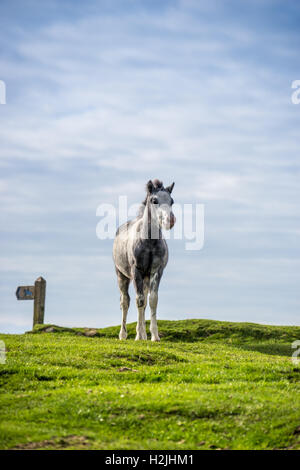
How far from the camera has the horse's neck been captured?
74.4 feet

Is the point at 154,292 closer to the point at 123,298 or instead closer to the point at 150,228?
the point at 150,228

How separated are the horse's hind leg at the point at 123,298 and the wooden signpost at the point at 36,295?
22.8 ft

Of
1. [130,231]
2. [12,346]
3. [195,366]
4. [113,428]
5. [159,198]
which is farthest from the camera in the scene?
[130,231]

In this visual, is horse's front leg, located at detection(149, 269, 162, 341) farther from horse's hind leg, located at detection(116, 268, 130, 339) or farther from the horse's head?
horse's hind leg, located at detection(116, 268, 130, 339)

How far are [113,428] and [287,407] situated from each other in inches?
156

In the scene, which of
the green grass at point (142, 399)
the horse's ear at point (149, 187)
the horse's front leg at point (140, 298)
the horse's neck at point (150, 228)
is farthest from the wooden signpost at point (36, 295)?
the horse's ear at point (149, 187)

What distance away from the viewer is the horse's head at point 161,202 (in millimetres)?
21547

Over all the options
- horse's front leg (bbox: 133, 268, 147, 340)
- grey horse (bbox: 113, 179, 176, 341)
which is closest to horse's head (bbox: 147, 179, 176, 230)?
grey horse (bbox: 113, 179, 176, 341)

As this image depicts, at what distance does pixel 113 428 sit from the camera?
1192 cm

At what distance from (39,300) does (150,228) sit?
460 inches

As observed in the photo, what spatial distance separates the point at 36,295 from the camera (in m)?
31.8

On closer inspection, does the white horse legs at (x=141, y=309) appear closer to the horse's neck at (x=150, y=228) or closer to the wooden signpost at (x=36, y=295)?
the horse's neck at (x=150, y=228)
